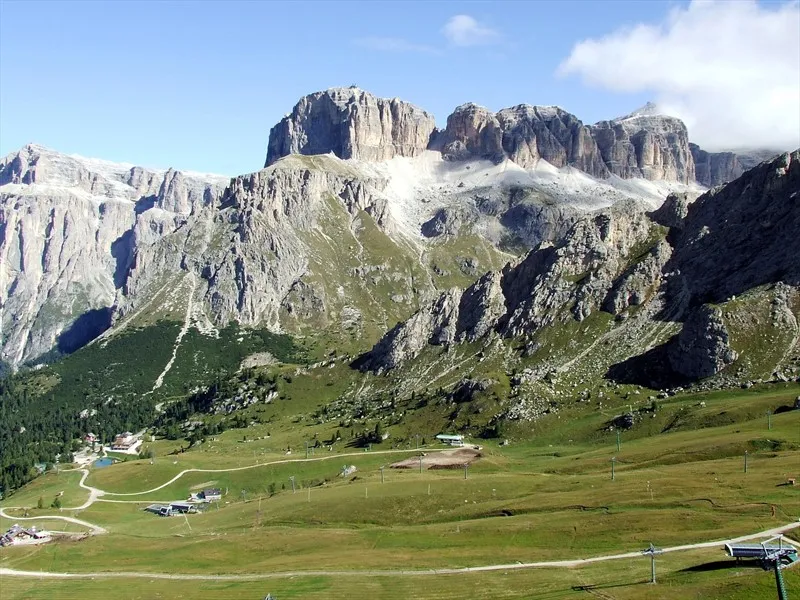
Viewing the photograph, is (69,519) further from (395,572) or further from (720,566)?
(720,566)

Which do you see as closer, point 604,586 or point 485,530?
point 604,586

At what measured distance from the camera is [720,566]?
82.1 m

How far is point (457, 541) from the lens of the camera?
11600cm

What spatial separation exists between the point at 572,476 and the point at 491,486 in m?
19.0

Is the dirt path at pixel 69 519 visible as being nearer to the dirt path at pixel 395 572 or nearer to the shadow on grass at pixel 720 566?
the dirt path at pixel 395 572

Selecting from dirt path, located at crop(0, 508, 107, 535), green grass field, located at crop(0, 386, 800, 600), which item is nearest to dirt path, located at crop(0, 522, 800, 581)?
green grass field, located at crop(0, 386, 800, 600)

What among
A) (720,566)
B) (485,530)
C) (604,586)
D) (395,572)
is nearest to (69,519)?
(395,572)

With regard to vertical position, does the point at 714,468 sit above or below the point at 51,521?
above

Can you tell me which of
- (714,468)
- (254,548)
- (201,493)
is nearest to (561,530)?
(714,468)

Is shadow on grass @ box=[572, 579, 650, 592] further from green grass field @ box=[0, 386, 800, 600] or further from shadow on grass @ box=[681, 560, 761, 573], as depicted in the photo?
shadow on grass @ box=[681, 560, 761, 573]

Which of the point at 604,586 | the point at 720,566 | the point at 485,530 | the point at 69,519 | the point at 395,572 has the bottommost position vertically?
the point at 69,519

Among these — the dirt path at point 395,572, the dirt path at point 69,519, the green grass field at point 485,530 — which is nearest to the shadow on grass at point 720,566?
the green grass field at point 485,530

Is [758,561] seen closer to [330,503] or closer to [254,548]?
[254,548]

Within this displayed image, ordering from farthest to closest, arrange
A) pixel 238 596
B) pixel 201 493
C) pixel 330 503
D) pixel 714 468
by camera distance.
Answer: pixel 201 493 < pixel 330 503 < pixel 714 468 < pixel 238 596
